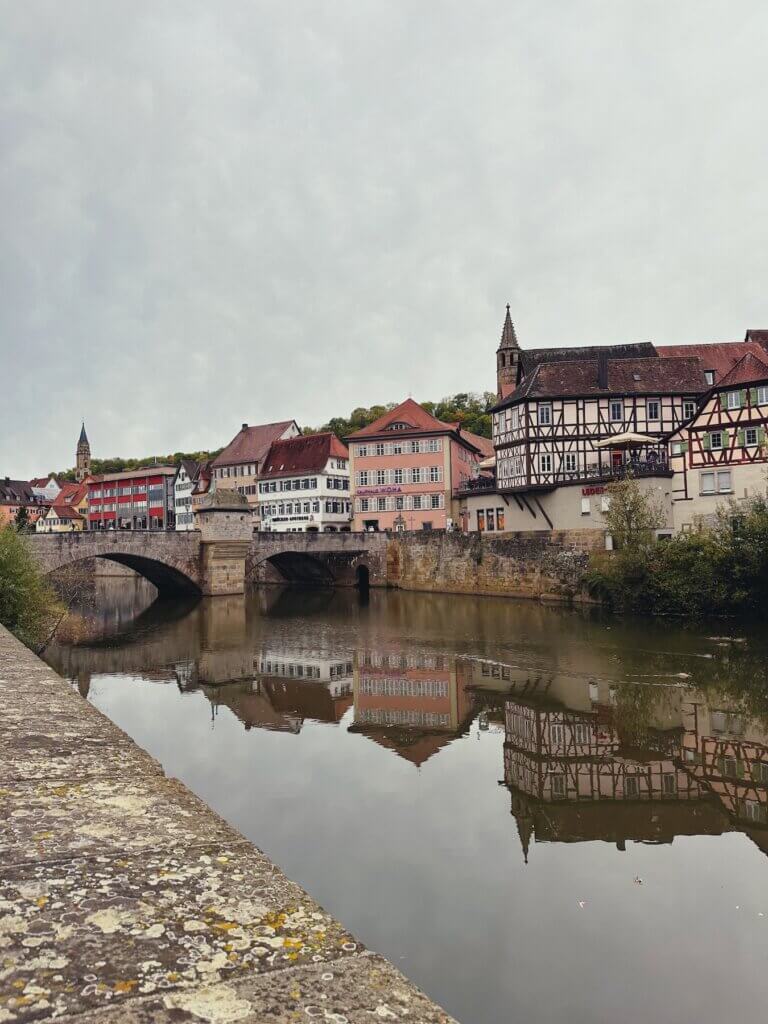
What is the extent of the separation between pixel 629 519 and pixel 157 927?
3154cm

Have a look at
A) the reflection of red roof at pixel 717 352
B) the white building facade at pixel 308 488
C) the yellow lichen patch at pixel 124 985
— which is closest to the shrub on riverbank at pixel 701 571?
the reflection of red roof at pixel 717 352

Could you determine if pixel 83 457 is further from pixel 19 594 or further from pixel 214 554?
pixel 19 594

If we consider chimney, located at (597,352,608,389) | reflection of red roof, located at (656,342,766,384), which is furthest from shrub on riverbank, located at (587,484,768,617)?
reflection of red roof, located at (656,342,766,384)

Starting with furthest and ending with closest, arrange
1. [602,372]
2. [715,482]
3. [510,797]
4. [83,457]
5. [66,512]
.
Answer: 1. [83,457]
2. [66,512]
3. [602,372]
4. [715,482]
5. [510,797]

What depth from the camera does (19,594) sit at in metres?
19.0

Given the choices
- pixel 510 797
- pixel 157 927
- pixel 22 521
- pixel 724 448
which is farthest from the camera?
pixel 22 521

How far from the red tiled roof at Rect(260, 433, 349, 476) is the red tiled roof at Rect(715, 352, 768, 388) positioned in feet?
110

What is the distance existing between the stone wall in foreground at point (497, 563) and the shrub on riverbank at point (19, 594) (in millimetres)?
24013

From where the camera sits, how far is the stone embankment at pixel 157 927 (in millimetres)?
2107

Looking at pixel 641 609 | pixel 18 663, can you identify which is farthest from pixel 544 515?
pixel 18 663

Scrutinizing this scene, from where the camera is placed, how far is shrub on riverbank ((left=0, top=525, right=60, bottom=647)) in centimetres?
1856

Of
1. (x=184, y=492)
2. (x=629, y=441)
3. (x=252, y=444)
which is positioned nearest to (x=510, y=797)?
(x=629, y=441)

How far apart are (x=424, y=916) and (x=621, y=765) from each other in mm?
5522

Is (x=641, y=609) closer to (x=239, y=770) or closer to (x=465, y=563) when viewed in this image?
(x=465, y=563)
